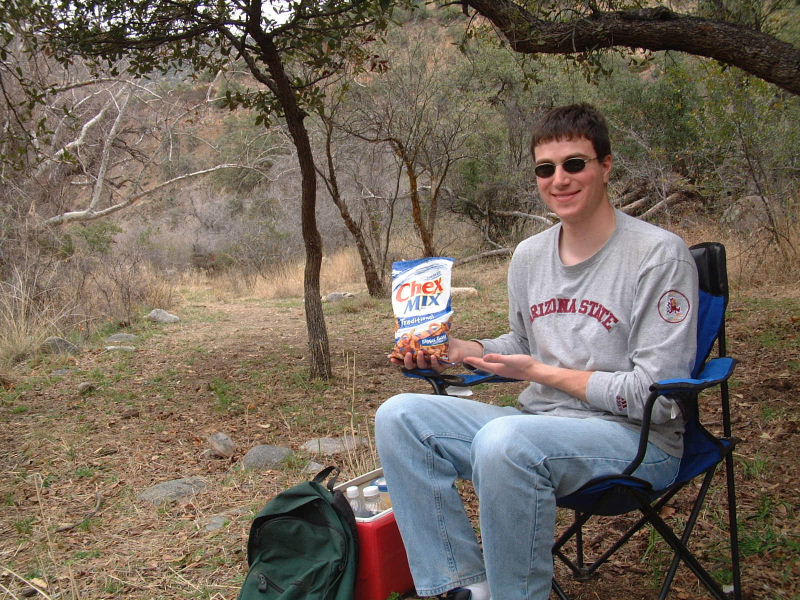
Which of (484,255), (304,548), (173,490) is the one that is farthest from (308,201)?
(484,255)

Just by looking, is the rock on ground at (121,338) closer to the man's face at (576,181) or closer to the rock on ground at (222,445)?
the rock on ground at (222,445)

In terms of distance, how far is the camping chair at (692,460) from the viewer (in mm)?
1641

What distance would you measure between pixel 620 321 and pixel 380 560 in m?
0.98

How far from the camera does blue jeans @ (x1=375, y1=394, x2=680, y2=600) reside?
161cm

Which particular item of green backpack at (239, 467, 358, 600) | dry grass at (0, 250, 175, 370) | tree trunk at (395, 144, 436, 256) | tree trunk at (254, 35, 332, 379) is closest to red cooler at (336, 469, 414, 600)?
green backpack at (239, 467, 358, 600)

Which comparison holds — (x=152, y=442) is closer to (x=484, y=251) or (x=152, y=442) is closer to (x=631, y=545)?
(x=631, y=545)

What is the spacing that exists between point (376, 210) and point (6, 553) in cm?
881

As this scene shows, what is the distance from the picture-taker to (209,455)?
3.79 meters

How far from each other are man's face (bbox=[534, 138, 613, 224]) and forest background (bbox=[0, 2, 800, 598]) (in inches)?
49.0

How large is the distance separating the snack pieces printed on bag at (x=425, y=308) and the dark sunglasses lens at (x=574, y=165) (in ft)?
1.42

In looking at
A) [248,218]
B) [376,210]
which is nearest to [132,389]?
[376,210]

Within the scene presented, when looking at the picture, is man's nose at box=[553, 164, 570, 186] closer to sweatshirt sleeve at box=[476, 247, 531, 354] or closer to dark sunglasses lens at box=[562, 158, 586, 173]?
dark sunglasses lens at box=[562, 158, 586, 173]

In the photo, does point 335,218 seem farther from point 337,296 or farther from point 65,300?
point 65,300

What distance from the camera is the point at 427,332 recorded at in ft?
6.76
